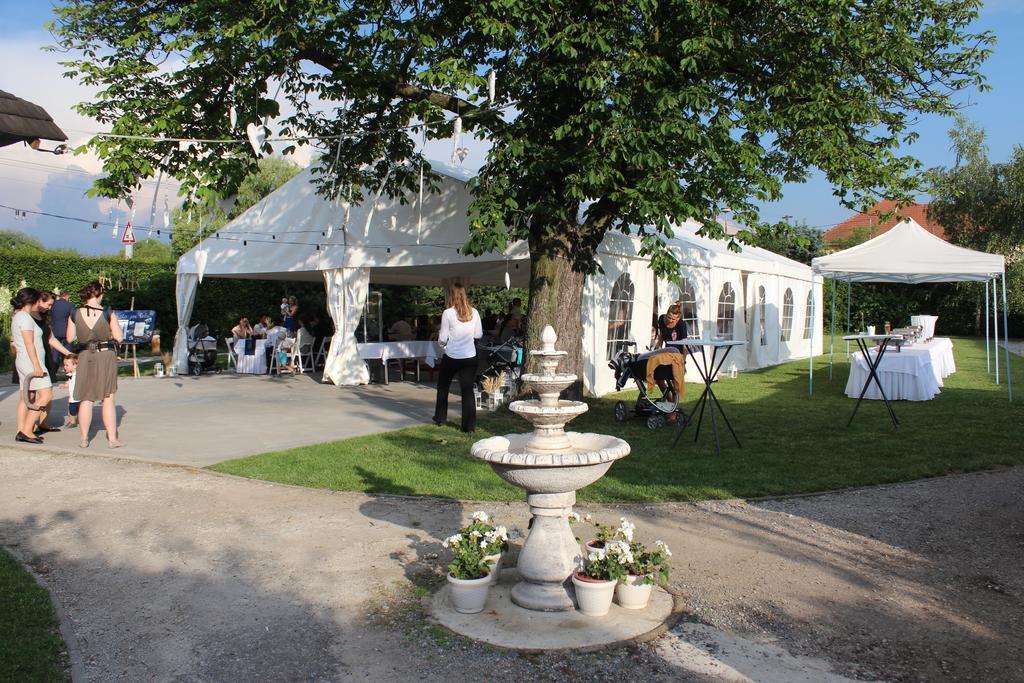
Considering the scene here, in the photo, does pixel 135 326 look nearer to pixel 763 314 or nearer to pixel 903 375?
pixel 763 314

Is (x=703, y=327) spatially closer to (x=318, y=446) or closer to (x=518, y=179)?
(x=518, y=179)

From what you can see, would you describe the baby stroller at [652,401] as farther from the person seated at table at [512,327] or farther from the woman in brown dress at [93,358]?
the woman in brown dress at [93,358]

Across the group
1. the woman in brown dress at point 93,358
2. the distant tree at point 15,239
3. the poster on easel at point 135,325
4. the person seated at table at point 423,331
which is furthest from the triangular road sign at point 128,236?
the distant tree at point 15,239

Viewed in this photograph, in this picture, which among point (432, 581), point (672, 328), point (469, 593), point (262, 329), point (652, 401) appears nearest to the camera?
point (469, 593)

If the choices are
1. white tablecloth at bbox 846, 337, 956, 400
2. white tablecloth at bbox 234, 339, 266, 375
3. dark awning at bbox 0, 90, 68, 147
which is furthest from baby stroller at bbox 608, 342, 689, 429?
white tablecloth at bbox 234, 339, 266, 375

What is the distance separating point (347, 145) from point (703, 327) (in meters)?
7.42

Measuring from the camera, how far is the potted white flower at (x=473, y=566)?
3.76m

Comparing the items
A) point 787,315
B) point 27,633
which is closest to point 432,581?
point 27,633

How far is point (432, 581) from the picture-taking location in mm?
4234

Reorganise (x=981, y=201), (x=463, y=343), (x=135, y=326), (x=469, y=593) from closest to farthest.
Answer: (x=469, y=593) → (x=463, y=343) → (x=135, y=326) → (x=981, y=201)

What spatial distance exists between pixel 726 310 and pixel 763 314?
7.78ft

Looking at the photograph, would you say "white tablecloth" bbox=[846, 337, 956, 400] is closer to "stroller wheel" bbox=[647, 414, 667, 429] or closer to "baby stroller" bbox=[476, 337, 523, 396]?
"stroller wheel" bbox=[647, 414, 667, 429]

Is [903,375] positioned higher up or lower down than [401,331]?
lower down

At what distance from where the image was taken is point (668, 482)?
6.35 metres
